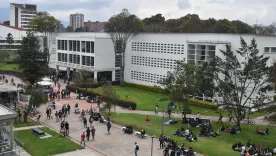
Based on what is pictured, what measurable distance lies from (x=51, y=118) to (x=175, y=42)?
24.4m

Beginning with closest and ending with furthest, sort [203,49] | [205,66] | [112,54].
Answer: [205,66]
[203,49]
[112,54]

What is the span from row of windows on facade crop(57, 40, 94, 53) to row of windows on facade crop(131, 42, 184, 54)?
8130 millimetres

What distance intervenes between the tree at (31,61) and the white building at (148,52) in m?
16.3

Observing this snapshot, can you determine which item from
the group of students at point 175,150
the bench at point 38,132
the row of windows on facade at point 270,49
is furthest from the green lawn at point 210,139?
the row of windows on facade at point 270,49

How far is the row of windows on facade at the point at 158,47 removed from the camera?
50.8 metres

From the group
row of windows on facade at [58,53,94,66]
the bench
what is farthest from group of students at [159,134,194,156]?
row of windows on facade at [58,53,94,66]

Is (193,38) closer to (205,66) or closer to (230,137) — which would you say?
(205,66)

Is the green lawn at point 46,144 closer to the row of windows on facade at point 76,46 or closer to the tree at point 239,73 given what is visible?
the tree at point 239,73

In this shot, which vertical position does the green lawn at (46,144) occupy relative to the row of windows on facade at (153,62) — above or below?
below

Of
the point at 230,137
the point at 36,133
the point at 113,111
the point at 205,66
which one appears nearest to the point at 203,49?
the point at 205,66

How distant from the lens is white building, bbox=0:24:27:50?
116m

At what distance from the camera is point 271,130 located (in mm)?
32656

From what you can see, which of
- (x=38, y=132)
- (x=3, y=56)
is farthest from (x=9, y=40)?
(x=38, y=132)

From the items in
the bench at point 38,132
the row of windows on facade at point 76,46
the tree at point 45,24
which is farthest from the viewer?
the tree at point 45,24
